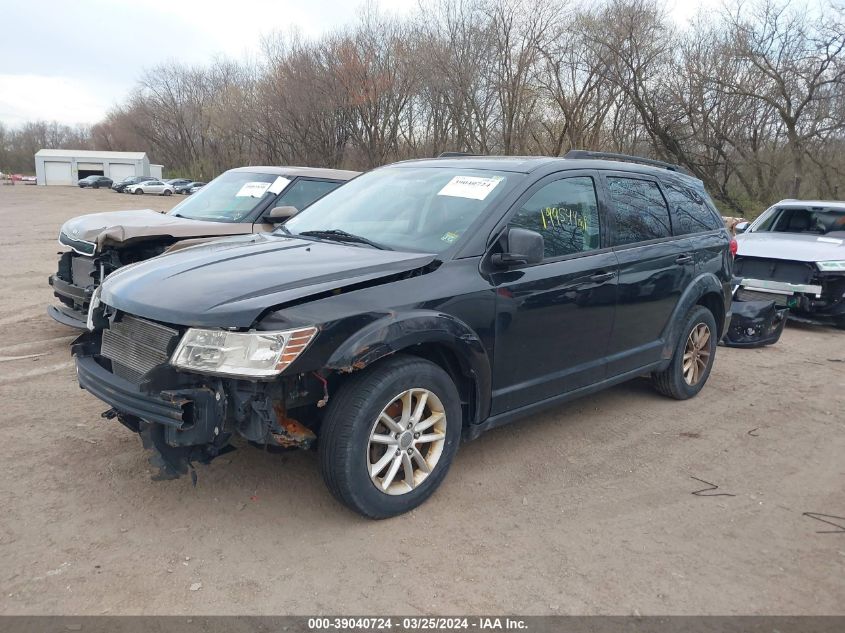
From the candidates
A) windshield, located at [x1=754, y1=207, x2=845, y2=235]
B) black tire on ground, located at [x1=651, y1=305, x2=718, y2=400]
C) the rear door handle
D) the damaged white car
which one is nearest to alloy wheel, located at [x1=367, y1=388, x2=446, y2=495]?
the rear door handle

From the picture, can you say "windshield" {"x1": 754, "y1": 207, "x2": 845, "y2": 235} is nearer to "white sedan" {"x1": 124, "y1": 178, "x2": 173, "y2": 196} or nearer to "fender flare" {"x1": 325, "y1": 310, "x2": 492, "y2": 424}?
"fender flare" {"x1": 325, "y1": 310, "x2": 492, "y2": 424}

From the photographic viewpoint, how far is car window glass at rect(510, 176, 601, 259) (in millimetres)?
4021

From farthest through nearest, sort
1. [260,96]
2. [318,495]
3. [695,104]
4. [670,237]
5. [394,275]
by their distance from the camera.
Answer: [260,96] < [695,104] < [670,237] < [318,495] < [394,275]

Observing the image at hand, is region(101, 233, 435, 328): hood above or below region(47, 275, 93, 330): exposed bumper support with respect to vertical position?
above

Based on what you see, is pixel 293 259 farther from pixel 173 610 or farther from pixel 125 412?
pixel 173 610

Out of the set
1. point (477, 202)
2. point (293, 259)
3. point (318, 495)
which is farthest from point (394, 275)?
point (318, 495)

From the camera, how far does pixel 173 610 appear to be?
2.67 m

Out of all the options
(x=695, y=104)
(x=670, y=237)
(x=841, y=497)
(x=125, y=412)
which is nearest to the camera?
(x=125, y=412)

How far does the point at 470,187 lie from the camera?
406 cm

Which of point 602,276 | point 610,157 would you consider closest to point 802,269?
point 610,157

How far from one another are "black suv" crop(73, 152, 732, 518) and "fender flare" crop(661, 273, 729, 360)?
74mm

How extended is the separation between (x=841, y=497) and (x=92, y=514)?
4236mm

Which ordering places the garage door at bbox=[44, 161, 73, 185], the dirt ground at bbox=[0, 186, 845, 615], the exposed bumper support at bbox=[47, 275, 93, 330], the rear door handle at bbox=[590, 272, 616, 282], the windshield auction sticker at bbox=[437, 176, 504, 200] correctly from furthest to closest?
the garage door at bbox=[44, 161, 73, 185] < the exposed bumper support at bbox=[47, 275, 93, 330] < the rear door handle at bbox=[590, 272, 616, 282] < the windshield auction sticker at bbox=[437, 176, 504, 200] < the dirt ground at bbox=[0, 186, 845, 615]

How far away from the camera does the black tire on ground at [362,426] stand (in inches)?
123
